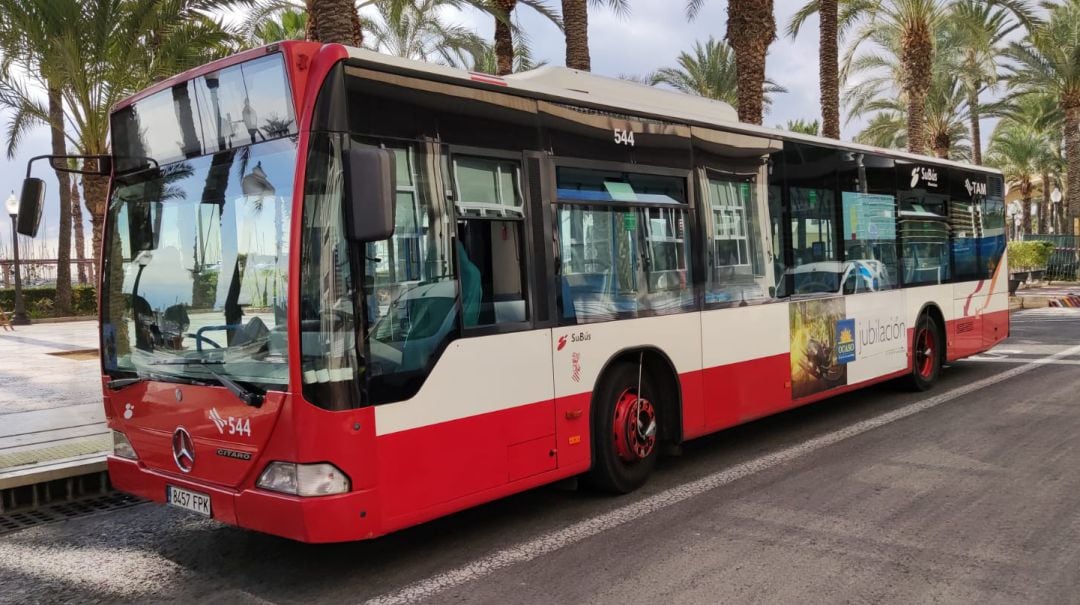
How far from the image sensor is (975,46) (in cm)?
2862

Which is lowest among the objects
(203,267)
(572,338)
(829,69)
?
(572,338)

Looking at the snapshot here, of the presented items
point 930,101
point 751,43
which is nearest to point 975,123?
point 930,101

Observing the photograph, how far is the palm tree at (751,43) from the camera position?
15.0 meters

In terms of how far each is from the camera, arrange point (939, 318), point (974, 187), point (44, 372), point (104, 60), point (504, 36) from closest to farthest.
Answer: point (939, 318), point (974, 187), point (44, 372), point (104, 60), point (504, 36)

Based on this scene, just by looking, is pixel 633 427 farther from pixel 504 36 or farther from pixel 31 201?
pixel 504 36

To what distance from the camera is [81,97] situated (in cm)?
1487

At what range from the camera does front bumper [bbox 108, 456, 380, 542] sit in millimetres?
4344

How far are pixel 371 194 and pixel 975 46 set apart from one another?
29.7 m

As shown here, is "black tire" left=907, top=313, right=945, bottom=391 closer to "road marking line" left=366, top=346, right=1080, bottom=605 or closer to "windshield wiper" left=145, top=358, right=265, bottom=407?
"road marking line" left=366, top=346, right=1080, bottom=605

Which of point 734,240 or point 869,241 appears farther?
point 869,241

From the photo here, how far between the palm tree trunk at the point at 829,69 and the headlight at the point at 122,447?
56.7ft

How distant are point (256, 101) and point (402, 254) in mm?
1117

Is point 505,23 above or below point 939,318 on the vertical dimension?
above

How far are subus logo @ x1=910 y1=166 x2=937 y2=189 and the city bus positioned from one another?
3509 mm
